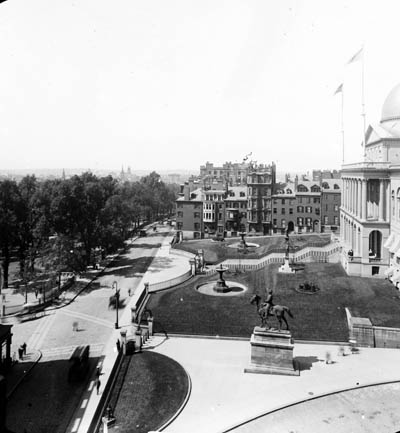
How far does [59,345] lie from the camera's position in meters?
29.8

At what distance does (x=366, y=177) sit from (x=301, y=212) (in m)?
38.1

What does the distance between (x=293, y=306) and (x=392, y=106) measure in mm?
32452

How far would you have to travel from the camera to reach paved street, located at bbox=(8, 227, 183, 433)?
65.6 feet

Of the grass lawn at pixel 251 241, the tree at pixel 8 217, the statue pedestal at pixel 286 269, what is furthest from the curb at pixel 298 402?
the tree at pixel 8 217

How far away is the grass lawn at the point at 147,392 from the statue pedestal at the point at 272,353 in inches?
168

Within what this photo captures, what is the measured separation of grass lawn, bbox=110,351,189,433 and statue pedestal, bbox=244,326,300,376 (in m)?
4.28

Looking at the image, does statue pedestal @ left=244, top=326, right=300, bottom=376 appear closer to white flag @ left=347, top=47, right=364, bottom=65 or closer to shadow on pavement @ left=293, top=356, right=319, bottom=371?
shadow on pavement @ left=293, top=356, right=319, bottom=371

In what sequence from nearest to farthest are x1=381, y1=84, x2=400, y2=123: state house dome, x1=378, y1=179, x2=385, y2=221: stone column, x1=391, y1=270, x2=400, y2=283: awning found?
1. x1=391, y1=270, x2=400, y2=283: awning
2. x1=378, y1=179, x2=385, y2=221: stone column
3. x1=381, y1=84, x2=400, y2=123: state house dome

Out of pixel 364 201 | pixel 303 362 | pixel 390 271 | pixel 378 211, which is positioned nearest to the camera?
pixel 303 362

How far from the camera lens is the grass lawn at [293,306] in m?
30.4

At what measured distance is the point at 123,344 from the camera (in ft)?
88.4

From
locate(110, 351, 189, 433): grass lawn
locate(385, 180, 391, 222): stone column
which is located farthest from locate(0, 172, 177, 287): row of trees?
locate(385, 180, 391, 222): stone column

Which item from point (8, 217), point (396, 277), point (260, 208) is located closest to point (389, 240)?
point (396, 277)

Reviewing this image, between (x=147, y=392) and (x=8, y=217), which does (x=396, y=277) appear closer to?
(x=147, y=392)
